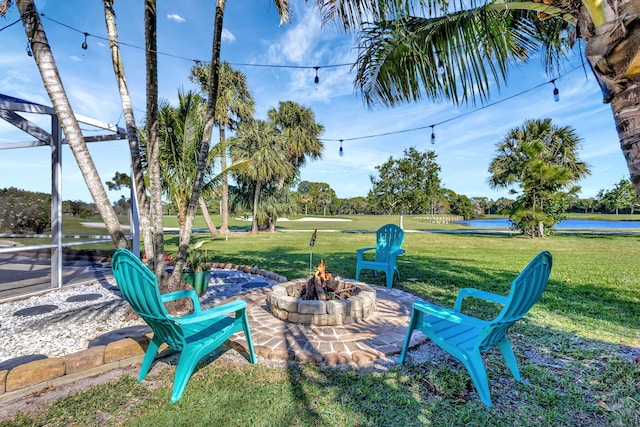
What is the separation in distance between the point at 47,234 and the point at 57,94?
11.9ft

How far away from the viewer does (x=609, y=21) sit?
1174 millimetres

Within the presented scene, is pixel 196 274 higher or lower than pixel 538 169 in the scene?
lower

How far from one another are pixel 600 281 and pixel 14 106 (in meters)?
10.1

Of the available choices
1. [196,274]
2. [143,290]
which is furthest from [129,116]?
[143,290]

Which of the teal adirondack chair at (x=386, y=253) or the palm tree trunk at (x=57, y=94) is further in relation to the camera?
the teal adirondack chair at (x=386, y=253)

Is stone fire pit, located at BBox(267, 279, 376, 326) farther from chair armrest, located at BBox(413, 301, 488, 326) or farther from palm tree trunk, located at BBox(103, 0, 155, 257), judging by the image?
palm tree trunk, located at BBox(103, 0, 155, 257)

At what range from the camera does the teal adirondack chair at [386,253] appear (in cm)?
481

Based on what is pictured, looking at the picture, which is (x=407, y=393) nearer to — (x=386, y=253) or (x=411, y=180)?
(x=386, y=253)

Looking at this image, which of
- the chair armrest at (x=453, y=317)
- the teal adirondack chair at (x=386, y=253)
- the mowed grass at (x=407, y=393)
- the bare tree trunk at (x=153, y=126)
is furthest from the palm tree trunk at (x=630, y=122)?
the bare tree trunk at (x=153, y=126)

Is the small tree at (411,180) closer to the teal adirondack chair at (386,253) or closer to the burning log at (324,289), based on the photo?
the teal adirondack chair at (386,253)

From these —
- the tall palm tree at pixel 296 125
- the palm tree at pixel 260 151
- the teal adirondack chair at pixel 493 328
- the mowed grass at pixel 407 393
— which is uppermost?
the tall palm tree at pixel 296 125

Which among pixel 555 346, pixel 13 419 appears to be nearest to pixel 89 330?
pixel 13 419

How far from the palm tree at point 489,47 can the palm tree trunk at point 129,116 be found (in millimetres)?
3051

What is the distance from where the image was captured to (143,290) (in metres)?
1.86
